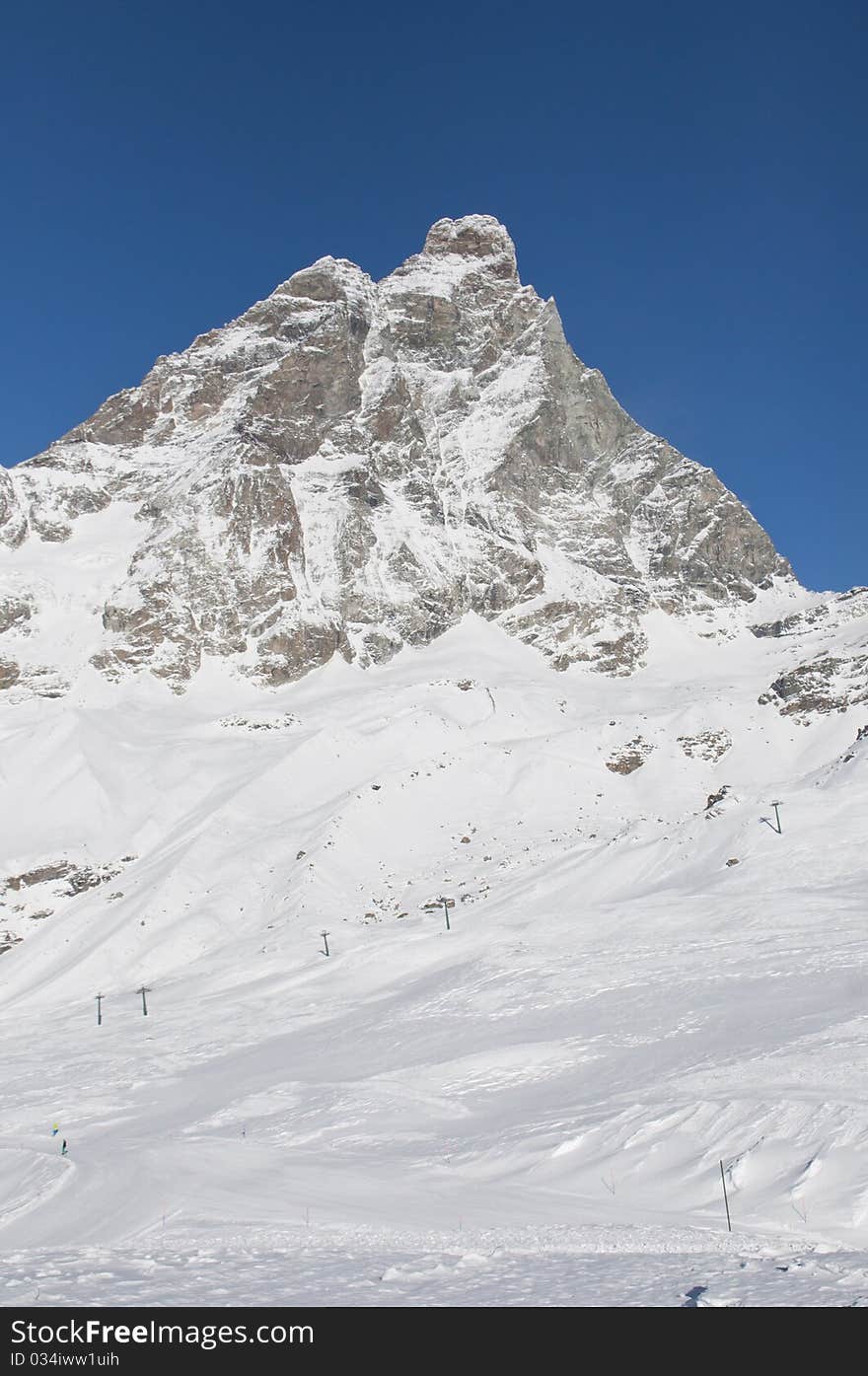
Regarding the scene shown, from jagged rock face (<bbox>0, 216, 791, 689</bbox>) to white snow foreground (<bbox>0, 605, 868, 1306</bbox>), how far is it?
1692 cm

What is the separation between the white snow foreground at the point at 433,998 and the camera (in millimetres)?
12633

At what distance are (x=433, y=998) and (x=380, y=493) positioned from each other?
374 ft

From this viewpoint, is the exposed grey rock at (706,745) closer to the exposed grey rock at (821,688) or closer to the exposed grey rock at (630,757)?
the exposed grey rock at (630,757)

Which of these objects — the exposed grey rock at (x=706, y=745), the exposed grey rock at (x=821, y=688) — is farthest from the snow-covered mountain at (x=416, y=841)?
the exposed grey rock at (x=821, y=688)

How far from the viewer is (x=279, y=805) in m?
80.5

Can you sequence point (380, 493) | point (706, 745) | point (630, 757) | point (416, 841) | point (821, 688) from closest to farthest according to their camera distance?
point (416, 841) < point (630, 757) < point (706, 745) < point (821, 688) < point (380, 493)

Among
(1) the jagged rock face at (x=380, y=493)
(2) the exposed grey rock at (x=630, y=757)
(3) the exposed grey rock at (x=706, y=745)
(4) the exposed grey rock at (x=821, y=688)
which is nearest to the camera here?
(2) the exposed grey rock at (x=630, y=757)

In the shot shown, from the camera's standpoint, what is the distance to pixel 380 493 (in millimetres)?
144875

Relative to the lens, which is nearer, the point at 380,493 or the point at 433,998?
the point at 433,998

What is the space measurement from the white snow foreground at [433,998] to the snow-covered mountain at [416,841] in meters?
0.19

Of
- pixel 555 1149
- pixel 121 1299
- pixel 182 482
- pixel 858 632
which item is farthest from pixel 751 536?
pixel 121 1299

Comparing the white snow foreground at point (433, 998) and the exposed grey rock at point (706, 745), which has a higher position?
the exposed grey rock at point (706, 745)

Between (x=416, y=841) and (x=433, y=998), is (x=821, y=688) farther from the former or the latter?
(x=433, y=998)

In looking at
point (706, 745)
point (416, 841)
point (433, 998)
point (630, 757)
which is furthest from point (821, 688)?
point (433, 998)
